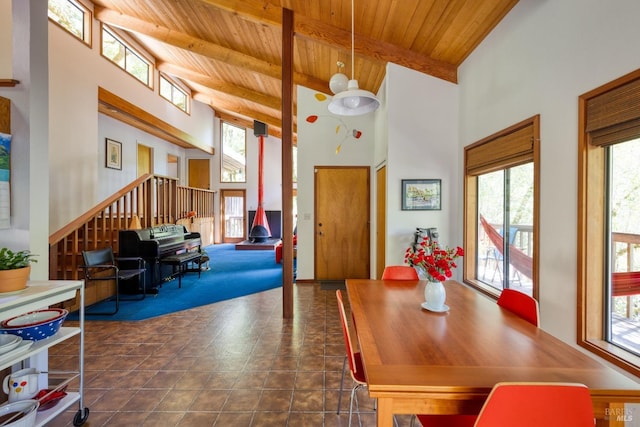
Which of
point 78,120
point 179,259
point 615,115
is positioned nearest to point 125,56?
point 78,120

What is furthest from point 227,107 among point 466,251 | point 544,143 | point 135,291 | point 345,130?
point 544,143

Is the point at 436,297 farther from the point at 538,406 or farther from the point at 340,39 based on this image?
the point at 340,39

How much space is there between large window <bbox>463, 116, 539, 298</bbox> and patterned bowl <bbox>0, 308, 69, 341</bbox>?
3.20m

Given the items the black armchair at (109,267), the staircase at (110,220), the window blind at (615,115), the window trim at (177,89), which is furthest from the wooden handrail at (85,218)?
the window blind at (615,115)

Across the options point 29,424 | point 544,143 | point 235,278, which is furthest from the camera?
point 235,278

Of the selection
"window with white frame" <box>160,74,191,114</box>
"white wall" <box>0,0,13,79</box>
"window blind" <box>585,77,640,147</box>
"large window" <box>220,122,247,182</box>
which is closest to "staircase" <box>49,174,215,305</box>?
"white wall" <box>0,0,13,79</box>

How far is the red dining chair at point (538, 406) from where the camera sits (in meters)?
0.91

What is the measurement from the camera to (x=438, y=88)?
12.2ft

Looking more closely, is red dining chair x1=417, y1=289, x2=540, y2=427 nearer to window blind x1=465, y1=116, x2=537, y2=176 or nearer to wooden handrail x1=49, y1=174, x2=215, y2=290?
window blind x1=465, y1=116, x2=537, y2=176

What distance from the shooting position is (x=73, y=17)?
4934mm

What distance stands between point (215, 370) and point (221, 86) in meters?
6.70

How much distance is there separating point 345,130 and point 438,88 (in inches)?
72.3

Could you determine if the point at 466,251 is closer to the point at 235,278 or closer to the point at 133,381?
the point at 133,381

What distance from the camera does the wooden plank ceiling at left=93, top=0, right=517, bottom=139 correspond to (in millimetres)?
2939
